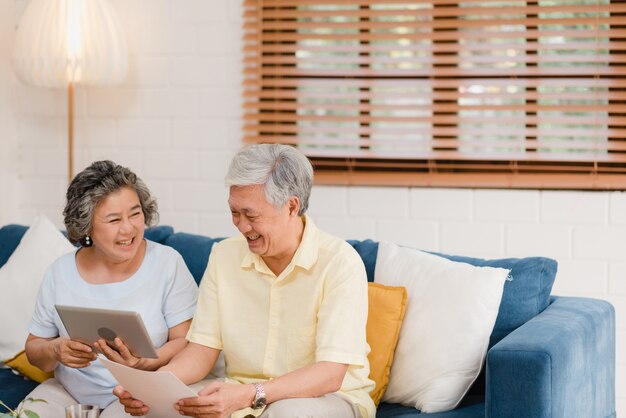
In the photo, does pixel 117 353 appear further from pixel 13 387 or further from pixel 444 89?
pixel 444 89

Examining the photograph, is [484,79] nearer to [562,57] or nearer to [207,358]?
[562,57]

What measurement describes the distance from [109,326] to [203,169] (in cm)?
174

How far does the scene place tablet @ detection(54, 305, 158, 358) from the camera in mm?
2369

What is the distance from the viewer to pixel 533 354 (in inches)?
91.8

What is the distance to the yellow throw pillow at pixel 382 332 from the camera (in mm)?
2773

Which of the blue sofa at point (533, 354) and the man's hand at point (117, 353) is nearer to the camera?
the blue sofa at point (533, 354)

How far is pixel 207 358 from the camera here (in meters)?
2.70

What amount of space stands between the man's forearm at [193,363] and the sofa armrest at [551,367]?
0.78 metres

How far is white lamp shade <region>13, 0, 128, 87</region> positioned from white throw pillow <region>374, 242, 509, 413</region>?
1790 mm

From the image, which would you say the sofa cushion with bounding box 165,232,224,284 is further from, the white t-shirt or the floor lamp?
the floor lamp

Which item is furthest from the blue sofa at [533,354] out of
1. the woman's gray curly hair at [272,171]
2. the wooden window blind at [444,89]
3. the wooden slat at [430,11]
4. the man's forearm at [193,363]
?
the wooden slat at [430,11]

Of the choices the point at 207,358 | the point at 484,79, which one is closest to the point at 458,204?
the point at 484,79

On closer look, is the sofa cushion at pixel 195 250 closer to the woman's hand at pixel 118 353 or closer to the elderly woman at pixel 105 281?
the elderly woman at pixel 105 281

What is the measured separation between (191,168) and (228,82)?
1.30 ft
